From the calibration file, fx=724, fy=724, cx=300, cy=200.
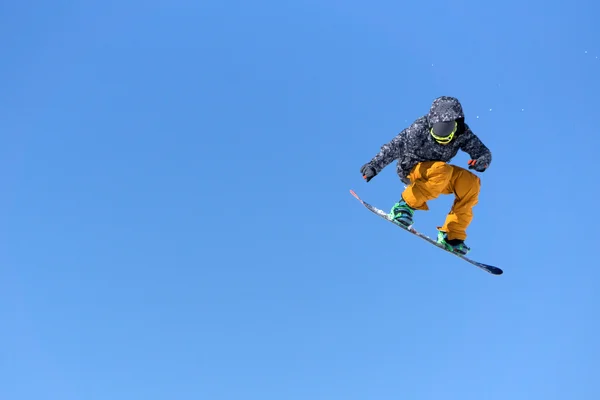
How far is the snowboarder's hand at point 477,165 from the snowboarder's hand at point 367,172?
212 centimetres

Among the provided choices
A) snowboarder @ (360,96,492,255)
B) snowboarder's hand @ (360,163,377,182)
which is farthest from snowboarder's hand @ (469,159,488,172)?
snowboarder's hand @ (360,163,377,182)

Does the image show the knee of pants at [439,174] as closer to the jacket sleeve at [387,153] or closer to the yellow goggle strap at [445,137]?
the yellow goggle strap at [445,137]

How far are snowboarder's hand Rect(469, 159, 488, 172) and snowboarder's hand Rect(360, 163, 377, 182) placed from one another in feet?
6.95

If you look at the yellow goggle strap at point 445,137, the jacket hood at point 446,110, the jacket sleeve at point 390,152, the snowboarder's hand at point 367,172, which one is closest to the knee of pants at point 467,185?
the yellow goggle strap at point 445,137

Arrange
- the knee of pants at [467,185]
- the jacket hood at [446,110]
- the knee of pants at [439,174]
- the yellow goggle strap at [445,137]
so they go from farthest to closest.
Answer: the knee of pants at [467,185] < the knee of pants at [439,174] < the yellow goggle strap at [445,137] < the jacket hood at [446,110]

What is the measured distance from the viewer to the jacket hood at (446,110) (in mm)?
14562

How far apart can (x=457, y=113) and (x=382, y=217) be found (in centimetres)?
348

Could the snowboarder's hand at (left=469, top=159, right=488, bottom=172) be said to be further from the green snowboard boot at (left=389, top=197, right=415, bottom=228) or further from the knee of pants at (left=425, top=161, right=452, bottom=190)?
the green snowboard boot at (left=389, top=197, right=415, bottom=228)

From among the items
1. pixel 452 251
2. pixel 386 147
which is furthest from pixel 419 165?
pixel 452 251

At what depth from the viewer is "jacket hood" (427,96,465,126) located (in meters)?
14.6

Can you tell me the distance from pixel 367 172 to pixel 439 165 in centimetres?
159

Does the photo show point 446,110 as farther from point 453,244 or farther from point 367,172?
point 453,244

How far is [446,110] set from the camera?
14.6 m

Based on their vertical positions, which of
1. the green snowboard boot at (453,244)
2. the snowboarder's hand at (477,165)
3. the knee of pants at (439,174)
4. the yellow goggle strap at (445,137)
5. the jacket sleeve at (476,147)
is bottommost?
the green snowboard boot at (453,244)
